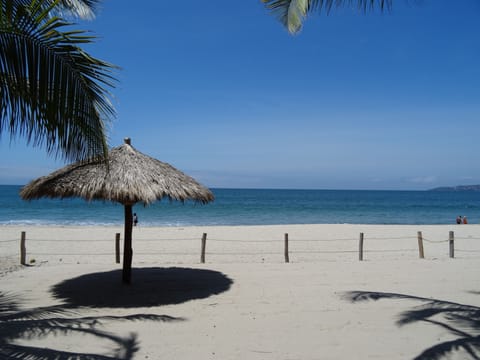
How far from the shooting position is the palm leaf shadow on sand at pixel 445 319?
3.86m

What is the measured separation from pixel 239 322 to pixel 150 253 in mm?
8367

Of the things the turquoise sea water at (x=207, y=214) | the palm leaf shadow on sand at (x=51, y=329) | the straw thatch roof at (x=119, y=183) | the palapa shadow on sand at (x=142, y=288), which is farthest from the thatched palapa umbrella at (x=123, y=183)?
the turquoise sea water at (x=207, y=214)

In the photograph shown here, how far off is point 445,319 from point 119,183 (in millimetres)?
5474

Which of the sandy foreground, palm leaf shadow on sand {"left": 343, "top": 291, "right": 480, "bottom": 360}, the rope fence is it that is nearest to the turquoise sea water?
the rope fence

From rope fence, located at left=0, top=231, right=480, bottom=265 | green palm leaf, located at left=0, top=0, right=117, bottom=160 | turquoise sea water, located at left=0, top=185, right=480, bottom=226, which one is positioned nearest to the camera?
green palm leaf, located at left=0, top=0, right=117, bottom=160

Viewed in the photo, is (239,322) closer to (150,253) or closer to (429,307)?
(429,307)

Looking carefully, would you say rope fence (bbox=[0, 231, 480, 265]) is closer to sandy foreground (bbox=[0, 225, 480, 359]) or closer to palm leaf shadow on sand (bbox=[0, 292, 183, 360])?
sandy foreground (bbox=[0, 225, 480, 359])

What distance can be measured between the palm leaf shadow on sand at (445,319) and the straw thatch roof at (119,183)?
3721 millimetres

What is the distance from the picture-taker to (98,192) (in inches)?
242

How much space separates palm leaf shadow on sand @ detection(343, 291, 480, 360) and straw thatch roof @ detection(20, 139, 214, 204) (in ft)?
12.2

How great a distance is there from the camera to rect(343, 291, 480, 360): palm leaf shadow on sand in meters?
3.86

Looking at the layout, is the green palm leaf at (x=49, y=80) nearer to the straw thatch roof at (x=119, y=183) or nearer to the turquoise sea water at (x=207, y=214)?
the straw thatch roof at (x=119, y=183)

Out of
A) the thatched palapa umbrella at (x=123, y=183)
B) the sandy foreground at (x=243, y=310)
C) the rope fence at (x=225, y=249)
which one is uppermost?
the thatched palapa umbrella at (x=123, y=183)

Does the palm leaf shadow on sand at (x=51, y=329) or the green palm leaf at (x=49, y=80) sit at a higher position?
the green palm leaf at (x=49, y=80)
